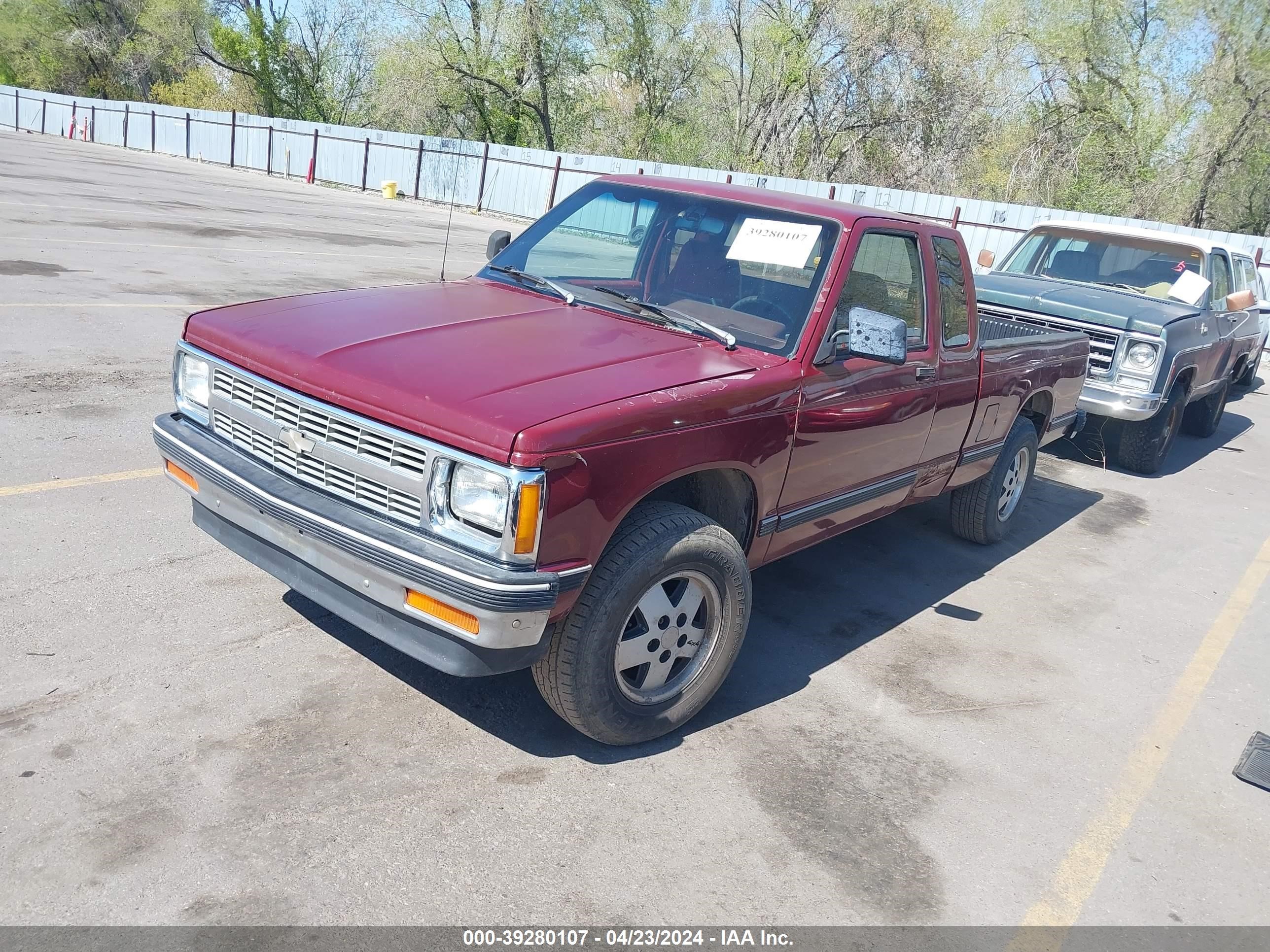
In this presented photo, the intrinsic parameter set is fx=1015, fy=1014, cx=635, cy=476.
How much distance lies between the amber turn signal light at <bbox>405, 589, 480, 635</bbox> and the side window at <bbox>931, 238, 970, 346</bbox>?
9.76 feet

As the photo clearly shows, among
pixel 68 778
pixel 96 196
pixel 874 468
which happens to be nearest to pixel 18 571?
pixel 68 778

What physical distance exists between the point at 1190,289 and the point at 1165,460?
1.61 meters

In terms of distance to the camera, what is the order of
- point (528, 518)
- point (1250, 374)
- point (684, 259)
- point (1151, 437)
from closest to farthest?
point (528, 518), point (684, 259), point (1151, 437), point (1250, 374)

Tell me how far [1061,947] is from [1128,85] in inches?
1355

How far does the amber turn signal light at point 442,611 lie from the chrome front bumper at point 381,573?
0.01m

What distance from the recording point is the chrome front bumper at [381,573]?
116 inches

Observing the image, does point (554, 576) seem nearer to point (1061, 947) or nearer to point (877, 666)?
point (1061, 947)

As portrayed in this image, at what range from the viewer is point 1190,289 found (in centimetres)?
908

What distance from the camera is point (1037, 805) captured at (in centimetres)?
370

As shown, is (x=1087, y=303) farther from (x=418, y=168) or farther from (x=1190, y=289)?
(x=418, y=168)

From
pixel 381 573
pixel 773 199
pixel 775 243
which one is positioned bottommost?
pixel 381 573

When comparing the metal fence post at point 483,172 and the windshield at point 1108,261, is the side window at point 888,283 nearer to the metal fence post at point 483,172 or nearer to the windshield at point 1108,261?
the windshield at point 1108,261

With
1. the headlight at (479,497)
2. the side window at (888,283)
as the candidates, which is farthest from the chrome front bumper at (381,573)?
the side window at (888,283)

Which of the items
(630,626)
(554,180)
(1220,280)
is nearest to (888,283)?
(630,626)
